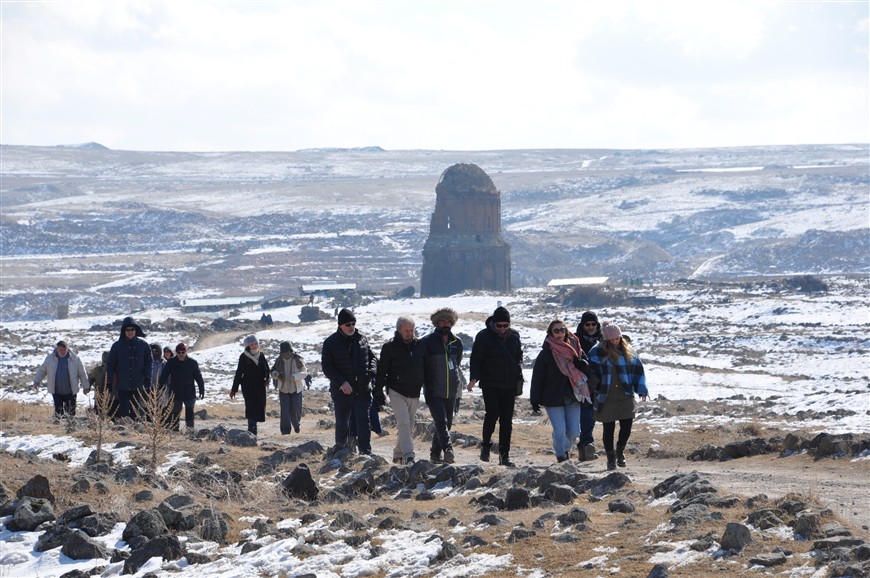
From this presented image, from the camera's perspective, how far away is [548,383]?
43.2 feet

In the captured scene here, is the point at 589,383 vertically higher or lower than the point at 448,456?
higher

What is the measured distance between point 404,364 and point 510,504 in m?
2.91

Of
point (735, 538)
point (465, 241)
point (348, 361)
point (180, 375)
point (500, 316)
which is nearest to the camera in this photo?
point (735, 538)

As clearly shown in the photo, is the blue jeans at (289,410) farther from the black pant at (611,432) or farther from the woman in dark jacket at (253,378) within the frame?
the black pant at (611,432)

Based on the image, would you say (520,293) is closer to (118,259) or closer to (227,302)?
(227,302)

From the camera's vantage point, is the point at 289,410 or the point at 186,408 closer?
the point at 186,408

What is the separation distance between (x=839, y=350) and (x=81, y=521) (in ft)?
118

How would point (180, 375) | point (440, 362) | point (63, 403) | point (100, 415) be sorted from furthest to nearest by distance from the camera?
point (63, 403)
point (180, 375)
point (100, 415)
point (440, 362)

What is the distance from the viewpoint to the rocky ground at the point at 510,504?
8.54 meters

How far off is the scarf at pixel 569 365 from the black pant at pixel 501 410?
508mm

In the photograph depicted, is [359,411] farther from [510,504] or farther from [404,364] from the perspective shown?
[510,504]

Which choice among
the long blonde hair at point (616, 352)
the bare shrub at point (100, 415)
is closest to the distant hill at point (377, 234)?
the bare shrub at point (100, 415)

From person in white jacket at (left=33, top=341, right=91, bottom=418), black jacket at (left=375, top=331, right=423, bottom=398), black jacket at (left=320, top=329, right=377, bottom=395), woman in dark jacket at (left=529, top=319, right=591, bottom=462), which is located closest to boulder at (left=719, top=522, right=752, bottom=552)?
woman in dark jacket at (left=529, top=319, right=591, bottom=462)

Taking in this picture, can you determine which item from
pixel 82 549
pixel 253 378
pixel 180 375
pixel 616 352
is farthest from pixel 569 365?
pixel 180 375
